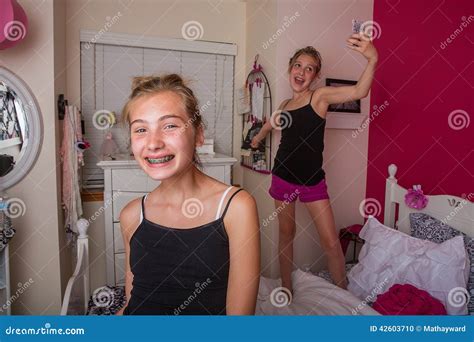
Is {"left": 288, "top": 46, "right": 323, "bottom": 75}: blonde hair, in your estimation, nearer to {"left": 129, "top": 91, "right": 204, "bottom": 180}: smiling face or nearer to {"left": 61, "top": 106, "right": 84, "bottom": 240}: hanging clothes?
{"left": 129, "top": 91, "right": 204, "bottom": 180}: smiling face

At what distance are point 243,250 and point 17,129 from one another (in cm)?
88

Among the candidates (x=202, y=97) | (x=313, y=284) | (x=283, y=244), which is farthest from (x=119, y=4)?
(x=313, y=284)

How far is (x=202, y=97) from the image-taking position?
3.46ft

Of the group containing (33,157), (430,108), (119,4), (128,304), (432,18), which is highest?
(119,4)

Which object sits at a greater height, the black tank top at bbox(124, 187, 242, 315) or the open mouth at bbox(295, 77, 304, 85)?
the open mouth at bbox(295, 77, 304, 85)

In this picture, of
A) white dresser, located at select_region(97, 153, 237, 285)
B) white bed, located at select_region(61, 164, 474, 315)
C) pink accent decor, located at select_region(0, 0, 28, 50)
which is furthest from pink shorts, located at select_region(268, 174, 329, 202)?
pink accent decor, located at select_region(0, 0, 28, 50)

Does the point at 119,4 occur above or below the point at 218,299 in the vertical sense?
above

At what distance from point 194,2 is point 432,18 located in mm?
777

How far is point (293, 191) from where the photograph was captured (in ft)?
3.11

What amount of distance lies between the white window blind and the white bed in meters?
0.43

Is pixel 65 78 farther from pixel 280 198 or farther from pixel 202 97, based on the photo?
pixel 280 198

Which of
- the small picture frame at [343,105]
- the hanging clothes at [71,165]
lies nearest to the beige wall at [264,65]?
the small picture frame at [343,105]

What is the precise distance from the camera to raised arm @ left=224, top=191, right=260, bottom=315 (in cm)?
50

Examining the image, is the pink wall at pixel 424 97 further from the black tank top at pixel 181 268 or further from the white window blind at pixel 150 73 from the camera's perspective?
the black tank top at pixel 181 268
